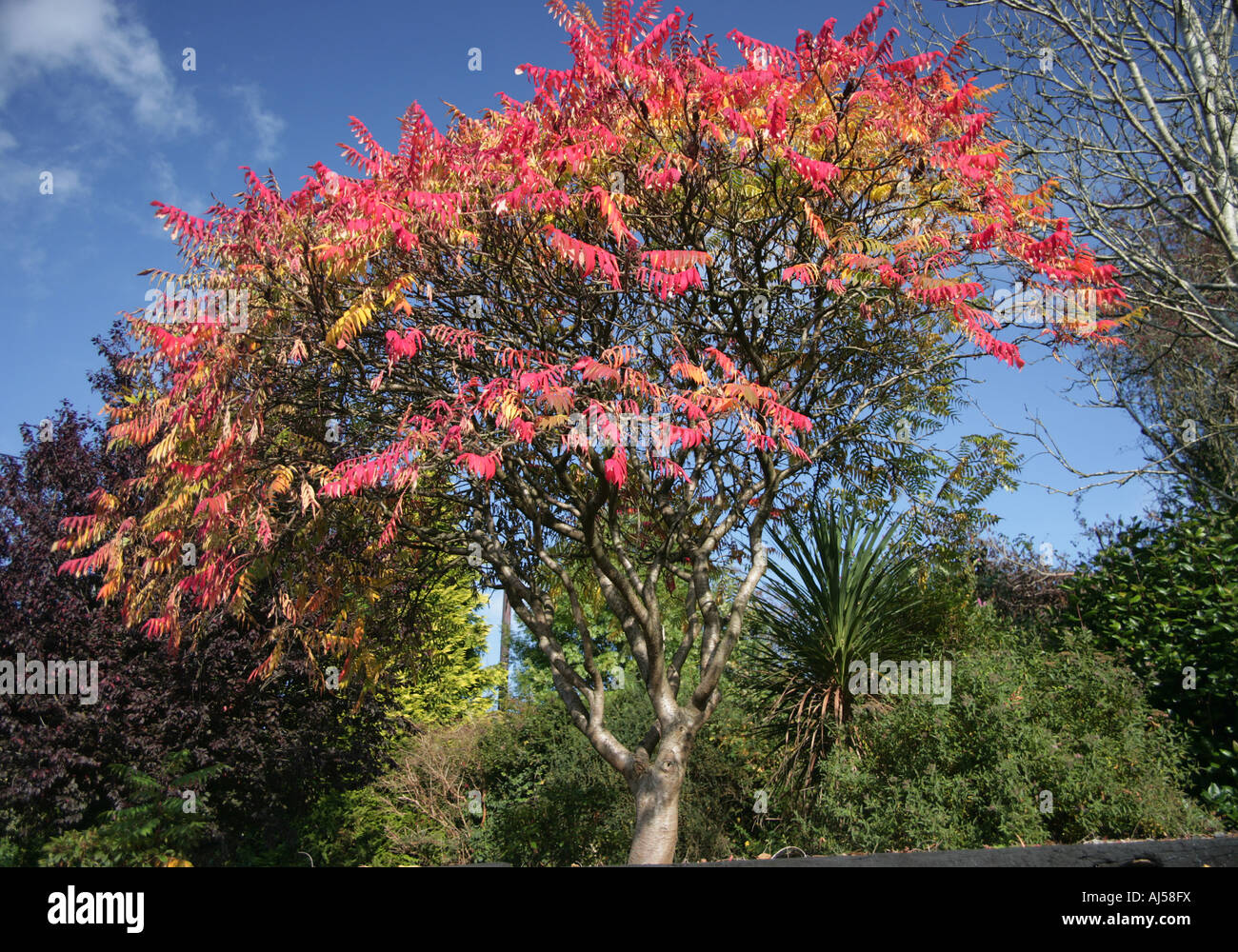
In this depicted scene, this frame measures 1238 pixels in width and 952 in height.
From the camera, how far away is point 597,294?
7082mm

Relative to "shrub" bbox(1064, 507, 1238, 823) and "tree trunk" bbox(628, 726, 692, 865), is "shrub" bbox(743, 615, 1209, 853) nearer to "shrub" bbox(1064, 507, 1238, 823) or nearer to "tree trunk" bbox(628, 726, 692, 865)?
"shrub" bbox(1064, 507, 1238, 823)

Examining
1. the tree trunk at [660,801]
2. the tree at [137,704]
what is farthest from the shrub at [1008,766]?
the tree at [137,704]

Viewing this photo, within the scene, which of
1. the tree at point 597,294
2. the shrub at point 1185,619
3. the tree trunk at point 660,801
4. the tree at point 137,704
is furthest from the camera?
the tree at point 137,704

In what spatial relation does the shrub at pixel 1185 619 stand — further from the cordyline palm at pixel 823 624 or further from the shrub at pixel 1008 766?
the cordyline palm at pixel 823 624

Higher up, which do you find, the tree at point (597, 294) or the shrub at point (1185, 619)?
the tree at point (597, 294)

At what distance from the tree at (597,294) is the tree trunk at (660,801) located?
2 centimetres

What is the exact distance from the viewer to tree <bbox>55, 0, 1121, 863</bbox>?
624cm

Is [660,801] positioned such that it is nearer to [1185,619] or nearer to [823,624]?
[823,624]

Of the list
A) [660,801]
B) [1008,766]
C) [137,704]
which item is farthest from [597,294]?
[137,704]

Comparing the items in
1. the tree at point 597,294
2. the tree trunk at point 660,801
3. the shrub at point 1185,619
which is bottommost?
the tree trunk at point 660,801

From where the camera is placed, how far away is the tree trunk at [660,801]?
7.10 metres
